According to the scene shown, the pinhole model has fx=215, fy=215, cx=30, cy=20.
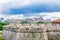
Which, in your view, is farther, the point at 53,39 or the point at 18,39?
the point at 53,39

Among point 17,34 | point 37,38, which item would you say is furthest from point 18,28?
point 37,38

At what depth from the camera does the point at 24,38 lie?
6668 millimetres

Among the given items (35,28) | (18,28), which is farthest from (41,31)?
(18,28)

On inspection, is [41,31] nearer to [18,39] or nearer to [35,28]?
[35,28]

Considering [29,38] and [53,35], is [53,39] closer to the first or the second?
[53,35]

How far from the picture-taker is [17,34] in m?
6.70

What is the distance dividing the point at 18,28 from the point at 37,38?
2.19 ft

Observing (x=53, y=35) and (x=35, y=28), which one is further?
(x=53, y=35)

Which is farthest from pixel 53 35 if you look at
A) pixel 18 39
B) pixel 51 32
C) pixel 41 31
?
pixel 18 39

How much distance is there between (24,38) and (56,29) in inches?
48.6

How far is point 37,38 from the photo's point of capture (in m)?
6.69

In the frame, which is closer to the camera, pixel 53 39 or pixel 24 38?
pixel 24 38

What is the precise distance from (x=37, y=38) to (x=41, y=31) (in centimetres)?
25

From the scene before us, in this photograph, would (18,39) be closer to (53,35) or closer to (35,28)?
(35,28)
